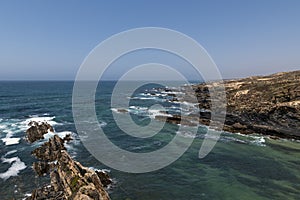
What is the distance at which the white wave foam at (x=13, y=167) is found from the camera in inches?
969

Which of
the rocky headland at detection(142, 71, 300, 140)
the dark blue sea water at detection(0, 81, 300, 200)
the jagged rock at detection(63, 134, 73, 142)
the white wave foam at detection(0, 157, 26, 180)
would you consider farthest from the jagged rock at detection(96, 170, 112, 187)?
the rocky headland at detection(142, 71, 300, 140)

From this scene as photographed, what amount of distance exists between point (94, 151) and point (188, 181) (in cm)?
1615

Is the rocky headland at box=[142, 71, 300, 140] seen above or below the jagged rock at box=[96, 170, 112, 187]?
above

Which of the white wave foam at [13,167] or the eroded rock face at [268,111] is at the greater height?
the eroded rock face at [268,111]

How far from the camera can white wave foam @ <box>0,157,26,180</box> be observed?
24625 mm

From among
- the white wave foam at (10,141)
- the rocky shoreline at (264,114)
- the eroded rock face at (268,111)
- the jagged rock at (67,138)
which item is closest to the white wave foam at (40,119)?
the white wave foam at (10,141)

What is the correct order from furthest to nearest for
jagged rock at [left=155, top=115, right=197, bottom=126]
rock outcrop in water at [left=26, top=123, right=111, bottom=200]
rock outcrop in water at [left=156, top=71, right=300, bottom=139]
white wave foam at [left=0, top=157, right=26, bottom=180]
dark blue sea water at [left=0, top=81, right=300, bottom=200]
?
jagged rock at [left=155, top=115, right=197, bottom=126]
rock outcrop in water at [left=156, top=71, right=300, bottom=139]
white wave foam at [left=0, top=157, right=26, bottom=180]
dark blue sea water at [left=0, top=81, right=300, bottom=200]
rock outcrop in water at [left=26, top=123, right=111, bottom=200]

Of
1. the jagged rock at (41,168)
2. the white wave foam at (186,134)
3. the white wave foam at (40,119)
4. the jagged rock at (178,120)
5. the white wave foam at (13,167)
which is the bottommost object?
the white wave foam at (13,167)

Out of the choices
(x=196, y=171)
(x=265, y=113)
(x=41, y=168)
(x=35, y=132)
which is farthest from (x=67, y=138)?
(x=265, y=113)

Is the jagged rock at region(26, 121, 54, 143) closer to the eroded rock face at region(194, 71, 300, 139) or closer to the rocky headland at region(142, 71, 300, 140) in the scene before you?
the rocky headland at region(142, 71, 300, 140)

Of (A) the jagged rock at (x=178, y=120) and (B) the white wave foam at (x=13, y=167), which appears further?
(A) the jagged rock at (x=178, y=120)

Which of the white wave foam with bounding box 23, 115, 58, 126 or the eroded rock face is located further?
the white wave foam with bounding box 23, 115, 58, 126

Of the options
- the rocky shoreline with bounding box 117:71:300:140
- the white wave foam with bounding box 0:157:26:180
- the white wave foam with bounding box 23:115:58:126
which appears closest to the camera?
the white wave foam with bounding box 0:157:26:180

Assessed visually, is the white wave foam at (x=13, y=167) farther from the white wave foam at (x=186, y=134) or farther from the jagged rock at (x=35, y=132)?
the white wave foam at (x=186, y=134)
